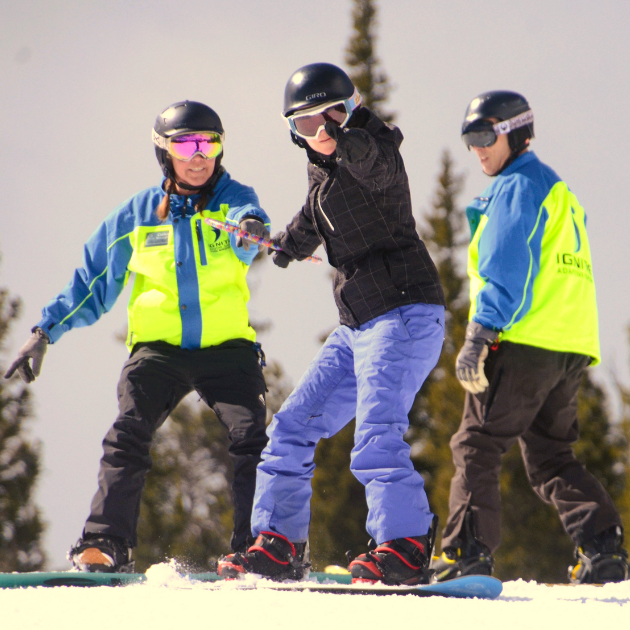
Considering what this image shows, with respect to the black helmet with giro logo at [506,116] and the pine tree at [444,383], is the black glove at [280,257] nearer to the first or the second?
the black helmet with giro logo at [506,116]

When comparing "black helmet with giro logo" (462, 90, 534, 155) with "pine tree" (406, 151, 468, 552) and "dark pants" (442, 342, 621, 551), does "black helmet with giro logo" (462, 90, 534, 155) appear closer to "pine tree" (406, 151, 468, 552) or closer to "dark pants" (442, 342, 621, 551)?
"dark pants" (442, 342, 621, 551)

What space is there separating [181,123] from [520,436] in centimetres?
223

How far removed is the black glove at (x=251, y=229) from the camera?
3594mm

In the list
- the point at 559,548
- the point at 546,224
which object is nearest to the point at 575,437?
the point at 546,224

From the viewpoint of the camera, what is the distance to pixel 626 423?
1934cm

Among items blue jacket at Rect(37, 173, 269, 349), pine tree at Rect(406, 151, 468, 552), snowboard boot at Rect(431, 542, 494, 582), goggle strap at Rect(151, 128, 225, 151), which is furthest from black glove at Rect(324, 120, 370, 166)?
pine tree at Rect(406, 151, 468, 552)

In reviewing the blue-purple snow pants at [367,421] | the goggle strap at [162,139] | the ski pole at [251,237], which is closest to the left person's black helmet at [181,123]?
the goggle strap at [162,139]

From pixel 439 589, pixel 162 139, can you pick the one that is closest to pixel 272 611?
pixel 439 589

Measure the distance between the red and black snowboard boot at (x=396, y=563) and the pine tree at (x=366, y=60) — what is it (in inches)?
791

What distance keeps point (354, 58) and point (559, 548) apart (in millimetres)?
14794

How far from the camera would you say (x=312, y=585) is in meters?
2.77

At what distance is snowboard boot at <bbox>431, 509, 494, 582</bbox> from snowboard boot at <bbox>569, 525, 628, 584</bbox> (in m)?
0.47

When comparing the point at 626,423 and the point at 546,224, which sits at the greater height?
the point at 546,224

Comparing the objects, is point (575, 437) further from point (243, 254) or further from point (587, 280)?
point (243, 254)
